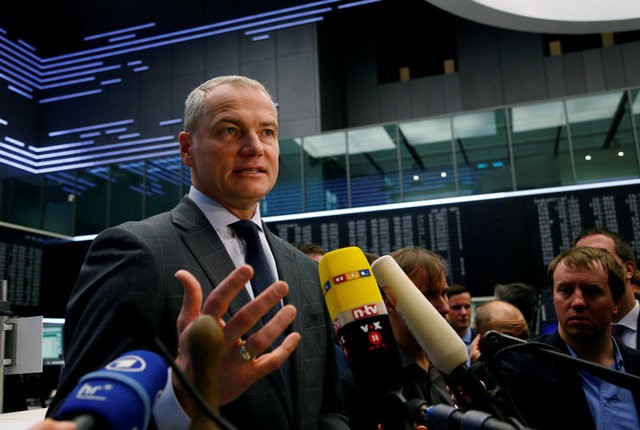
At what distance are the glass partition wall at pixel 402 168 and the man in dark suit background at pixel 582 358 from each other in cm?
442

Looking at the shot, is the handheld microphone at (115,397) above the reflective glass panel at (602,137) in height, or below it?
below

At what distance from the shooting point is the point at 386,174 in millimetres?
7023

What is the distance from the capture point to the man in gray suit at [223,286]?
80 centimetres

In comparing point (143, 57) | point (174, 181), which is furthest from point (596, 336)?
point (143, 57)

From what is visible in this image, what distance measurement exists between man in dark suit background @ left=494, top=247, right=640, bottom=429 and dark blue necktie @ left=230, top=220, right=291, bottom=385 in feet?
2.42

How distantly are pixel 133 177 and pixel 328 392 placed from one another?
721cm

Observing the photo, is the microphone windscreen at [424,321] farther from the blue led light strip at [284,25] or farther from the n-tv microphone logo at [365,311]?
the blue led light strip at [284,25]

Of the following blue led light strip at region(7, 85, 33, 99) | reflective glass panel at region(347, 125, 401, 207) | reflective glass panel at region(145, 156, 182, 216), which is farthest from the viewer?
reflective glass panel at region(145, 156, 182, 216)

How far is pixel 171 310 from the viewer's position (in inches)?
44.0

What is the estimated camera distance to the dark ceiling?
8617mm

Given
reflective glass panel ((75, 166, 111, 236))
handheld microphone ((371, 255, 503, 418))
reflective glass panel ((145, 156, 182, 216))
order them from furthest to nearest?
reflective glass panel ((75, 166, 111, 236)), reflective glass panel ((145, 156, 182, 216)), handheld microphone ((371, 255, 503, 418))

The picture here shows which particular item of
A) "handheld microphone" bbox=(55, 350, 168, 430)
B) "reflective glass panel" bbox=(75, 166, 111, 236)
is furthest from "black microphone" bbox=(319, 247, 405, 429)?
"reflective glass panel" bbox=(75, 166, 111, 236)

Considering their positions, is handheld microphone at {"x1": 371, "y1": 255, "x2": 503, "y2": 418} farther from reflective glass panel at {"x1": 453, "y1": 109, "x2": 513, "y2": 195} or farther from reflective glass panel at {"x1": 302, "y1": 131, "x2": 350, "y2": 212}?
reflective glass panel at {"x1": 302, "y1": 131, "x2": 350, "y2": 212}

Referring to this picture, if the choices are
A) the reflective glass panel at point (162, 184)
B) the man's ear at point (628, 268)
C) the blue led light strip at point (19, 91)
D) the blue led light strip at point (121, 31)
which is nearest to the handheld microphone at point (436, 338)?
the man's ear at point (628, 268)
